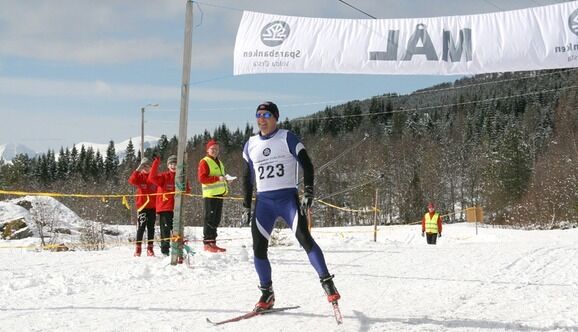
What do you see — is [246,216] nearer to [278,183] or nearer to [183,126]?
[278,183]

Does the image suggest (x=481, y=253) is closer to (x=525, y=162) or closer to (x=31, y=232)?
(x=31, y=232)

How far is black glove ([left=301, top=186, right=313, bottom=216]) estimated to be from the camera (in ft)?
15.2

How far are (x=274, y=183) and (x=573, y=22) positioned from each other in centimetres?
828

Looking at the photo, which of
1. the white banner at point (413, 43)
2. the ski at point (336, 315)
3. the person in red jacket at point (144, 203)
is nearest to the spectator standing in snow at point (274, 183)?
the ski at point (336, 315)

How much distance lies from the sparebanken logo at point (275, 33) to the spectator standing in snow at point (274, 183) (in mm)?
6801

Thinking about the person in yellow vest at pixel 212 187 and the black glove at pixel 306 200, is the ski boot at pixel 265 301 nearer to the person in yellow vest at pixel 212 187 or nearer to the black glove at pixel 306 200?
the black glove at pixel 306 200

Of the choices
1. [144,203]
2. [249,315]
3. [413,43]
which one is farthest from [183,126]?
[413,43]

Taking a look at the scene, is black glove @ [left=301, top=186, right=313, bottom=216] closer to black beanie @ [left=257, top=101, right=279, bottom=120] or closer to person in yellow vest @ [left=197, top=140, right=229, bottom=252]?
black beanie @ [left=257, top=101, right=279, bottom=120]

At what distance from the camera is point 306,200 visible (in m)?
4.62

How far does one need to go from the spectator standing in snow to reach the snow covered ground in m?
0.59

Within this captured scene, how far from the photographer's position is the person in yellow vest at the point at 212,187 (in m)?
8.97

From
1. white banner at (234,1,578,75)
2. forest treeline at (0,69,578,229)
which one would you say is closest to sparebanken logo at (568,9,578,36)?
white banner at (234,1,578,75)

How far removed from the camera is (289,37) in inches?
452

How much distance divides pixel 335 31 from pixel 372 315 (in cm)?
790
